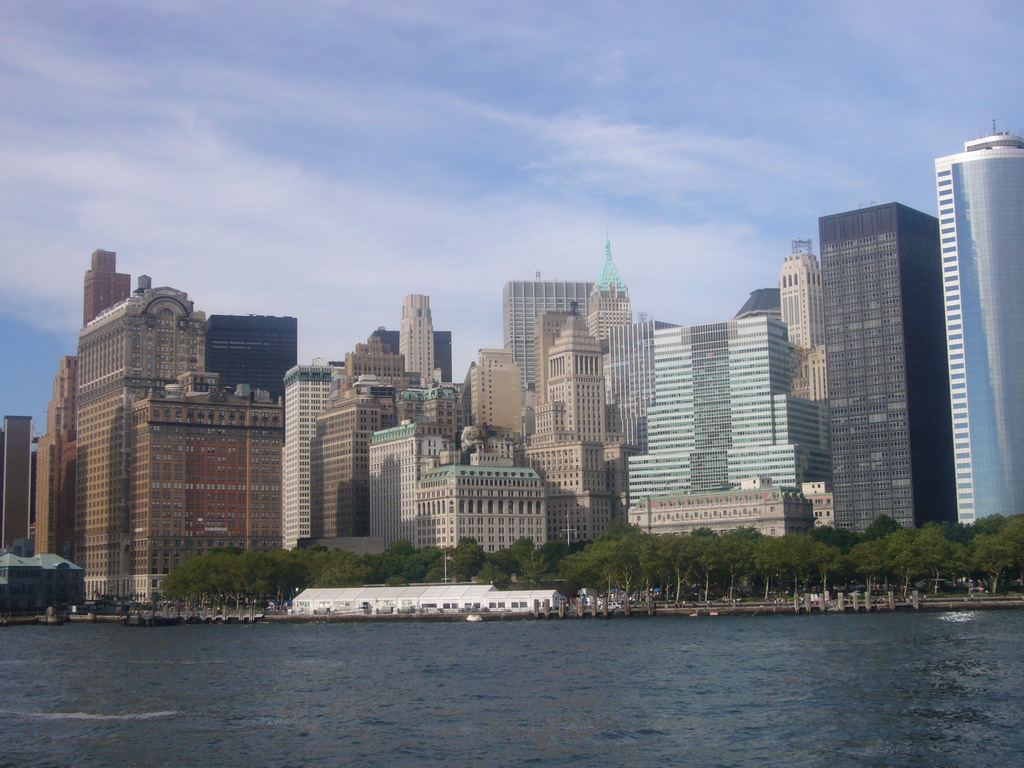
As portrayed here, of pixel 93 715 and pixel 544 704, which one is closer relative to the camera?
pixel 93 715

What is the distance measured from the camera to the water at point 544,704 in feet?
292

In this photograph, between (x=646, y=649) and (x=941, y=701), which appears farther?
(x=646, y=649)

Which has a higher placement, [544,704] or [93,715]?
[93,715]

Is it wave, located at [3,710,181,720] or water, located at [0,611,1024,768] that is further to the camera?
wave, located at [3,710,181,720]

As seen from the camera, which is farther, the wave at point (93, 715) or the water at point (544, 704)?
the wave at point (93, 715)

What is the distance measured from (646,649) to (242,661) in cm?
4516

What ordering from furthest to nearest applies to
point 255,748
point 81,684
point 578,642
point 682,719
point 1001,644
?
point 578,642 < point 1001,644 < point 81,684 < point 682,719 < point 255,748

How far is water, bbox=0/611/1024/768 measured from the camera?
89062 millimetres

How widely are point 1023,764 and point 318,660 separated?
92329mm

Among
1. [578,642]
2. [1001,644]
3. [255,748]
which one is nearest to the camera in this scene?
[255,748]

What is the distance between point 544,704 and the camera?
110 metres

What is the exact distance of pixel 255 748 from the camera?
3664 inches

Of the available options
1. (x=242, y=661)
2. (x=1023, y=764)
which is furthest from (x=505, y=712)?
(x=242, y=661)

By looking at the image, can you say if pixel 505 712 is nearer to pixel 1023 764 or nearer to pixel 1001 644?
pixel 1023 764
